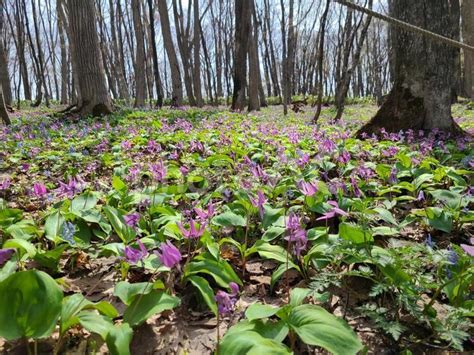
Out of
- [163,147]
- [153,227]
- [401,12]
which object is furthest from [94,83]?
[153,227]

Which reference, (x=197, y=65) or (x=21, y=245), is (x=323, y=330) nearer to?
(x=21, y=245)

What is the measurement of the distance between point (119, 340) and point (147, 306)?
0.21 meters

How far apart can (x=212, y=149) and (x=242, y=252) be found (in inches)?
106

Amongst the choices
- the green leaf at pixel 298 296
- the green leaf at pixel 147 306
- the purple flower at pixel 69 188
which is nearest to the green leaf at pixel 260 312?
the green leaf at pixel 298 296

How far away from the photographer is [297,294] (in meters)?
1.50

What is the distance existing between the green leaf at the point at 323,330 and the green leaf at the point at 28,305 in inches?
31.4

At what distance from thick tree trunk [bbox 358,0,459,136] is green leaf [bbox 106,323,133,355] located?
460cm

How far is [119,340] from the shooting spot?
1.26 m

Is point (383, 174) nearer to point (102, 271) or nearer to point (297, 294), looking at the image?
point (297, 294)

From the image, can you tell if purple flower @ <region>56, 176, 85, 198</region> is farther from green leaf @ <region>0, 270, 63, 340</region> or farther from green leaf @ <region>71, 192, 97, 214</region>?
green leaf @ <region>0, 270, 63, 340</region>

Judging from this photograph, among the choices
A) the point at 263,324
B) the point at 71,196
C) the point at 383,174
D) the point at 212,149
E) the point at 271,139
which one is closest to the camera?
the point at 263,324

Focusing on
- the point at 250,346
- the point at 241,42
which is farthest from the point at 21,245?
the point at 241,42

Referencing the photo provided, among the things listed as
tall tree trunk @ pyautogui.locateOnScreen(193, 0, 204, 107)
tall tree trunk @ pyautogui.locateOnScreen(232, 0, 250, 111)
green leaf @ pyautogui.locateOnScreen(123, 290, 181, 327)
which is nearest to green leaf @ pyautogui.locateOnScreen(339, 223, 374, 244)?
green leaf @ pyautogui.locateOnScreen(123, 290, 181, 327)

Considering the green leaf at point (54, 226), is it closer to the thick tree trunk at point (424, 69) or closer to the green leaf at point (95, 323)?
the green leaf at point (95, 323)
